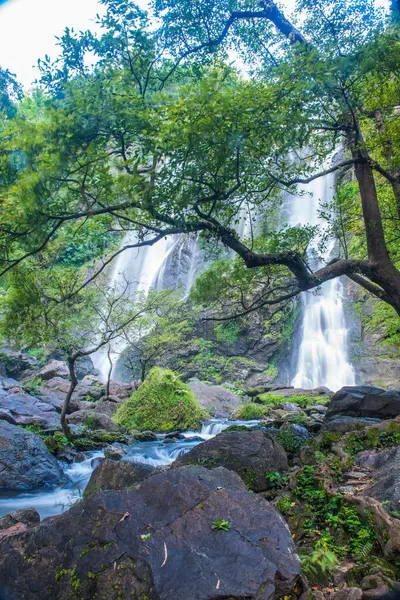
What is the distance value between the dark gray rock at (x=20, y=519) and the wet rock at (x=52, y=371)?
19620 millimetres

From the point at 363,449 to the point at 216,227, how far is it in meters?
4.69

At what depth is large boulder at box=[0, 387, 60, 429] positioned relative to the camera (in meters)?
12.0

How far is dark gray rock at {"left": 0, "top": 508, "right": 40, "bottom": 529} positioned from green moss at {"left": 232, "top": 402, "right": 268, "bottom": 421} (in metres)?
12.0

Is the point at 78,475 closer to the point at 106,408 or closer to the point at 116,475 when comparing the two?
the point at 116,475

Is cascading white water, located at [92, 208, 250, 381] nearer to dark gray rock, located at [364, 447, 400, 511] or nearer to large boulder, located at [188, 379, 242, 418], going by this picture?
large boulder, located at [188, 379, 242, 418]

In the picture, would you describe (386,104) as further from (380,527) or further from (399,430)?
(380,527)

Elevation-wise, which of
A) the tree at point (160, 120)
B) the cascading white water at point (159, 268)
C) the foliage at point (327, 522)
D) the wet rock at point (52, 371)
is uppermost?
the cascading white water at point (159, 268)

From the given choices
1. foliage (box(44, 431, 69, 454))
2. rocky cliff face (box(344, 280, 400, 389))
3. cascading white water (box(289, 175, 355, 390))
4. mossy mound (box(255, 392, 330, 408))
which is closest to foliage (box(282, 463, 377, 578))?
foliage (box(44, 431, 69, 454))

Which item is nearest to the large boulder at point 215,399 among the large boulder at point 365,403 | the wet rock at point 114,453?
the large boulder at point 365,403

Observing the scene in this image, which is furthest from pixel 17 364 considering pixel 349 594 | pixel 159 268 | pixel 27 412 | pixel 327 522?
pixel 349 594

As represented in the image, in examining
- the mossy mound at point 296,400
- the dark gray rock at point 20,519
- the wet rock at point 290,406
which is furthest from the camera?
the mossy mound at point 296,400

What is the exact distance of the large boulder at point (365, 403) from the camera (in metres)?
10.0

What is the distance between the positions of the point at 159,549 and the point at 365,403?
9.17 metres

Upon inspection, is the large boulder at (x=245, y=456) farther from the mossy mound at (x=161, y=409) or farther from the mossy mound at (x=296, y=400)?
the mossy mound at (x=296, y=400)
